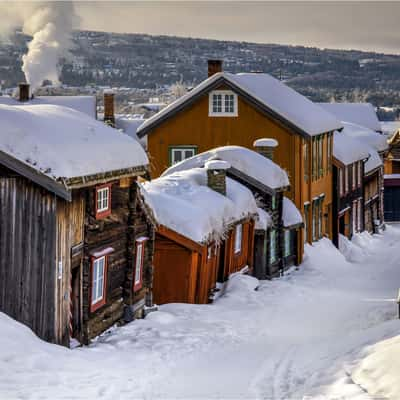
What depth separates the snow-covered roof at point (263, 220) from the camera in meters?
34.9

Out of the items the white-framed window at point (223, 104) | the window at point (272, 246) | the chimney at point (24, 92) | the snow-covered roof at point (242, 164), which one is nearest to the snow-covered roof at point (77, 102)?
the chimney at point (24, 92)

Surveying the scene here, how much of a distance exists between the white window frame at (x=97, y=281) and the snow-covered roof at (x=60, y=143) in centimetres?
215

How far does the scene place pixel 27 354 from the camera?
664 inches

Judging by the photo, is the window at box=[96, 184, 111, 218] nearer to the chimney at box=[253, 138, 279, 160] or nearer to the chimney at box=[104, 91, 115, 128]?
the chimney at box=[253, 138, 279, 160]

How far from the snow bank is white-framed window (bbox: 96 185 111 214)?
6.70 metres

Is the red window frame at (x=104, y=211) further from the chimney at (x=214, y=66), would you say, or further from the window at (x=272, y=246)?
the chimney at (x=214, y=66)

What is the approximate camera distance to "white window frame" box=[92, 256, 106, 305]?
21.2m

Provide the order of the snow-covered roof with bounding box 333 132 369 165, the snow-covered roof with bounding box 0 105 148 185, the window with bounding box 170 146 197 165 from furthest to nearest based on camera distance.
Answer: the snow-covered roof with bounding box 333 132 369 165 < the window with bounding box 170 146 197 165 < the snow-covered roof with bounding box 0 105 148 185

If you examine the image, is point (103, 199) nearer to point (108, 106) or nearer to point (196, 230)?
point (196, 230)

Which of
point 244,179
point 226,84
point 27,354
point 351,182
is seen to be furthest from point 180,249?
point 351,182

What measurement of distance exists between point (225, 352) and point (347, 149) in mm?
32413

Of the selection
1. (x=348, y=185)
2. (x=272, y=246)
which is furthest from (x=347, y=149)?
(x=272, y=246)

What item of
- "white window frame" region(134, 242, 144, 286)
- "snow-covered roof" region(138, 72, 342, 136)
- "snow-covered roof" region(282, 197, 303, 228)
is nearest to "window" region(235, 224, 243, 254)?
"snow-covered roof" region(282, 197, 303, 228)

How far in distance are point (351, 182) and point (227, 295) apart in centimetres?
2571
